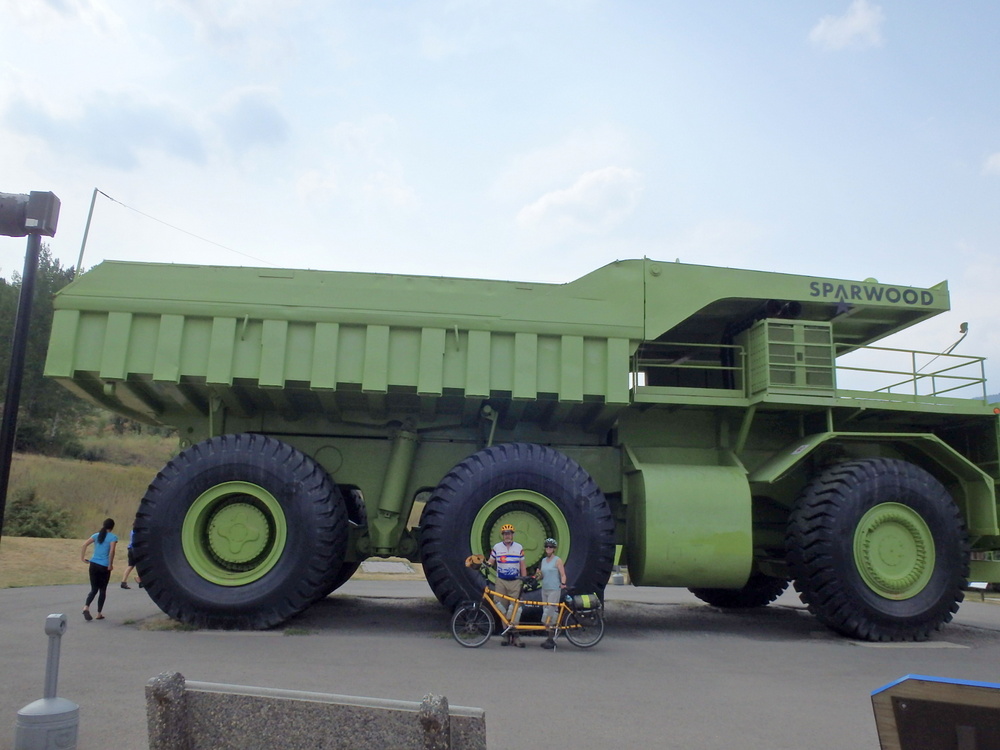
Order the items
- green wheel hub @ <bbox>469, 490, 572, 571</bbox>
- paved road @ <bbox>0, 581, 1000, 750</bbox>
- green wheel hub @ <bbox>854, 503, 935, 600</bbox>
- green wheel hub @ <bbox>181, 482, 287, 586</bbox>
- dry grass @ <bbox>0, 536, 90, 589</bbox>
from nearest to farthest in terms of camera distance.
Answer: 1. paved road @ <bbox>0, 581, 1000, 750</bbox>
2. green wheel hub @ <bbox>181, 482, 287, 586</bbox>
3. green wheel hub @ <bbox>469, 490, 572, 571</bbox>
4. green wheel hub @ <bbox>854, 503, 935, 600</bbox>
5. dry grass @ <bbox>0, 536, 90, 589</bbox>

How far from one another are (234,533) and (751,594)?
8.59 metres

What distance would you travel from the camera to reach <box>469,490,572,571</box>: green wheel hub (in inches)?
358

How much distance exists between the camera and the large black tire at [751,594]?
42.1 feet

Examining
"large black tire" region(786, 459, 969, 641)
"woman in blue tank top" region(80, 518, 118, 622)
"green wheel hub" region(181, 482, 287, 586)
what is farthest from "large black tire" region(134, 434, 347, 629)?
"large black tire" region(786, 459, 969, 641)

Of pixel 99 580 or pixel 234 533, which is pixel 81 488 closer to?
pixel 99 580

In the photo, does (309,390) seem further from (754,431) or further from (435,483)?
→ (754,431)

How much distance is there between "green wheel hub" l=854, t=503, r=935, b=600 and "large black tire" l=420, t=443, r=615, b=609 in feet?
10.4

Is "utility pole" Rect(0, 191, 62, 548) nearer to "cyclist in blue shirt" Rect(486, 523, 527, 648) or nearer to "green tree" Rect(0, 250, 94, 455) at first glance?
"cyclist in blue shirt" Rect(486, 523, 527, 648)

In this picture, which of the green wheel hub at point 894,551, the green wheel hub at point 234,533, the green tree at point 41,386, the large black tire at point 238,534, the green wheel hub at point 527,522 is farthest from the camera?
the green tree at point 41,386

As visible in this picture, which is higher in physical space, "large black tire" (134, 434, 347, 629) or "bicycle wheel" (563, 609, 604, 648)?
"large black tire" (134, 434, 347, 629)

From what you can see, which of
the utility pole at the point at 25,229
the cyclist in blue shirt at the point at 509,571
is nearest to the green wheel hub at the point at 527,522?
the cyclist in blue shirt at the point at 509,571

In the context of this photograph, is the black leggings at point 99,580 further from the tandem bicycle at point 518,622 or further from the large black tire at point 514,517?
the tandem bicycle at point 518,622

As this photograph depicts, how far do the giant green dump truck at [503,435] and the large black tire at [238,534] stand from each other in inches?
1.0

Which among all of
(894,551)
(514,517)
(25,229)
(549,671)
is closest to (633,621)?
(514,517)
